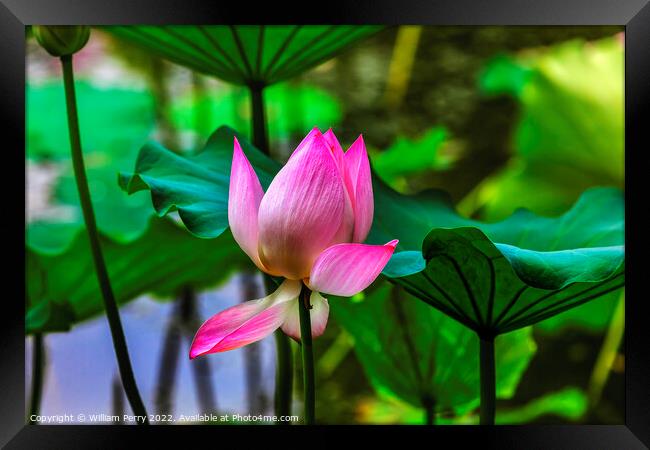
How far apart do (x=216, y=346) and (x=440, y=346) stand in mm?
307

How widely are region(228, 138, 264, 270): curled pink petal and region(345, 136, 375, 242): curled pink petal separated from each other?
2.4 inches

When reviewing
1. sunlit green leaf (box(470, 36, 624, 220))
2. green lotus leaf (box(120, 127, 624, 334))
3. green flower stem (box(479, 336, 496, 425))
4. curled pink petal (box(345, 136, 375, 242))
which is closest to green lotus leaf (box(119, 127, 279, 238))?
green lotus leaf (box(120, 127, 624, 334))

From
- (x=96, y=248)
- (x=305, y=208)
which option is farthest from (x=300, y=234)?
(x=96, y=248)

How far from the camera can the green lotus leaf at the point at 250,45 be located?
2.00ft

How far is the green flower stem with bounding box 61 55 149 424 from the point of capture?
552 mm

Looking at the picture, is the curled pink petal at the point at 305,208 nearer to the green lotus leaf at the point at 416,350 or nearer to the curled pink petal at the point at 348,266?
the curled pink petal at the point at 348,266

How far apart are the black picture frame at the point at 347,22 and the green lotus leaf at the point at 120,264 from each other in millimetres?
32

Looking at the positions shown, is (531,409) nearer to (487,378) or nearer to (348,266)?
(487,378)

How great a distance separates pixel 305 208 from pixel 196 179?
0.19 meters

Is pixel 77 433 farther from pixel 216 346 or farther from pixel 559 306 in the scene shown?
pixel 559 306

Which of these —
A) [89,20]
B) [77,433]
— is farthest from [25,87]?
[77,433]

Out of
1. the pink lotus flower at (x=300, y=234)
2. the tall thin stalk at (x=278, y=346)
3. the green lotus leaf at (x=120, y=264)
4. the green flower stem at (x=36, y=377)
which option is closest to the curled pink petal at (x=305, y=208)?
the pink lotus flower at (x=300, y=234)

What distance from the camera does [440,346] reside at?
0.64 m

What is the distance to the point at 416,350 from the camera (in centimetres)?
64
